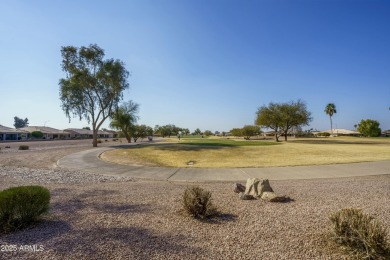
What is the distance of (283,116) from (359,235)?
5156 cm

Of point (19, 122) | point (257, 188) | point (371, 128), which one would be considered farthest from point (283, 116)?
point (19, 122)

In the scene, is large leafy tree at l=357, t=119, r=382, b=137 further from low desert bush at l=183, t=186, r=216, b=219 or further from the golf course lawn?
low desert bush at l=183, t=186, r=216, b=219

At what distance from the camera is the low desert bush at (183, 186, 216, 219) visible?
6.07m

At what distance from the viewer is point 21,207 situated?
5.35 meters

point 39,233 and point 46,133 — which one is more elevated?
point 46,133

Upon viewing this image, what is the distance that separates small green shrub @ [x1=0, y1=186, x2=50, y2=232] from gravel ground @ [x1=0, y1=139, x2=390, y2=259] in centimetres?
33

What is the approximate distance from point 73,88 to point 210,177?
31.7 meters

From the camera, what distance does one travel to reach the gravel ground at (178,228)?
417 centimetres

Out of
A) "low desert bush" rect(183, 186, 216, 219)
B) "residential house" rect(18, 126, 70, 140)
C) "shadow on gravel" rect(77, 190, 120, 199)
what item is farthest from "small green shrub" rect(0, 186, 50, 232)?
"residential house" rect(18, 126, 70, 140)

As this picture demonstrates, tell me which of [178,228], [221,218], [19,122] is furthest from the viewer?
[19,122]

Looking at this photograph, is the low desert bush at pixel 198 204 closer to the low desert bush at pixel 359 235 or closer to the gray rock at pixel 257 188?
the gray rock at pixel 257 188

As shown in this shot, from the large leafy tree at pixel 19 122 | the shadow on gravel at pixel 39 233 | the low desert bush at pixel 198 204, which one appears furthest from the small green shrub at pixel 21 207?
the large leafy tree at pixel 19 122

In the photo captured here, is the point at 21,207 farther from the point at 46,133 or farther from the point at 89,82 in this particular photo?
the point at 46,133

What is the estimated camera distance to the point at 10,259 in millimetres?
3867
